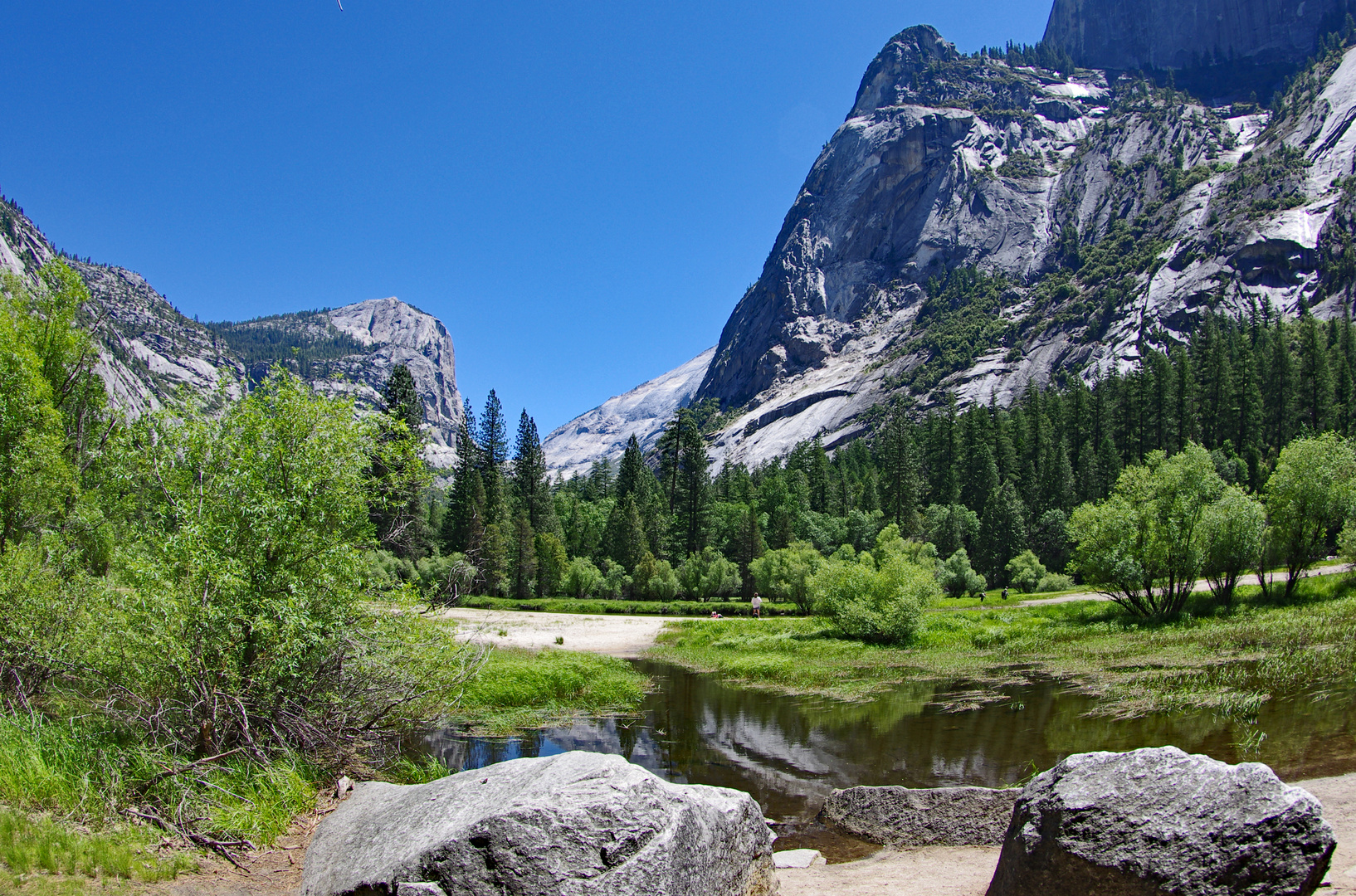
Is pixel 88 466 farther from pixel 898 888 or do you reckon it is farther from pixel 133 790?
pixel 898 888

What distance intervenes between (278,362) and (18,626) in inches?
238

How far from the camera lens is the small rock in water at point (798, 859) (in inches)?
402

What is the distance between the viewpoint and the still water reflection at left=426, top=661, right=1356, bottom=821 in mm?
14242

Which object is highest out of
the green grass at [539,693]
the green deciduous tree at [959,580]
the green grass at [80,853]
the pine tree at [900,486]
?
the pine tree at [900,486]

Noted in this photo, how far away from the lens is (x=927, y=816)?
11.3 meters

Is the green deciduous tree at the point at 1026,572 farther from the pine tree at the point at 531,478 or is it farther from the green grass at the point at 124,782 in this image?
the green grass at the point at 124,782

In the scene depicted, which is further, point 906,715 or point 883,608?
point 883,608

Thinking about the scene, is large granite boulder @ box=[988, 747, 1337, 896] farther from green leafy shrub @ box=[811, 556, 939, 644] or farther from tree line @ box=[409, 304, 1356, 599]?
tree line @ box=[409, 304, 1356, 599]

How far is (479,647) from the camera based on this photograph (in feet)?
52.3

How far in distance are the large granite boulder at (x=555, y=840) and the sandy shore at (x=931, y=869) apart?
205 centimetres

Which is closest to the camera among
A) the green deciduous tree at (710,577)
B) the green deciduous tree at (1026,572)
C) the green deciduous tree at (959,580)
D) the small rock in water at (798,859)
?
the small rock in water at (798,859)

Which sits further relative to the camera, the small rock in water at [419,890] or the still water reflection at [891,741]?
the still water reflection at [891,741]

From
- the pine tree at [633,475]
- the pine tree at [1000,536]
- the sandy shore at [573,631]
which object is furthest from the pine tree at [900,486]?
the sandy shore at [573,631]

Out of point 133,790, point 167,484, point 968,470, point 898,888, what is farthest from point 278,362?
point 968,470
